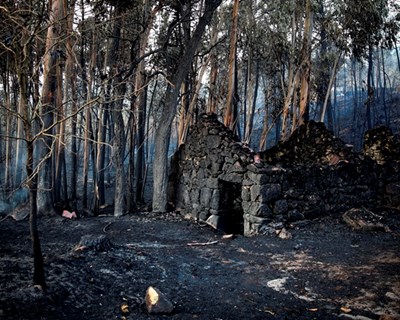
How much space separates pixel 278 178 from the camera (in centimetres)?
712

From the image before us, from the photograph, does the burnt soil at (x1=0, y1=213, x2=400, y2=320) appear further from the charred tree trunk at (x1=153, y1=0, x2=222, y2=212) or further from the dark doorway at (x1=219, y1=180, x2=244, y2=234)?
the charred tree trunk at (x1=153, y1=0, x2=222, y2=212)

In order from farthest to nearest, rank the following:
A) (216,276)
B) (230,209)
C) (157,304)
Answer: (230,209) → (216,276) → (157,304)

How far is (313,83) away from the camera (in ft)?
58.9

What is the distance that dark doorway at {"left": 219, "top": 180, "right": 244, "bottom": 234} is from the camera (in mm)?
8531

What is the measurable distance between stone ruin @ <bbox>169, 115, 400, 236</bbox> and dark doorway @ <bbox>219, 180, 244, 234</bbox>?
3 cm

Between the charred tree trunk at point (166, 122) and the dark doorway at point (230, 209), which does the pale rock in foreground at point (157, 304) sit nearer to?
the dark doorway at point (230, 209)

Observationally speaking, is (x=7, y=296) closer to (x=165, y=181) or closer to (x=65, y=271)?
(x=65, y=271)

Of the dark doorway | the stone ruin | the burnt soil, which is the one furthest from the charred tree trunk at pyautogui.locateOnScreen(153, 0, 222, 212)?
the burnt soil

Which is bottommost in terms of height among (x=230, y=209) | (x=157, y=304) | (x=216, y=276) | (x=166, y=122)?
(x=216, y=276)

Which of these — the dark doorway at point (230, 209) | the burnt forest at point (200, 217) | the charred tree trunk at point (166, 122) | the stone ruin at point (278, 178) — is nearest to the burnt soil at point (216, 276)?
the burnt forest at point (200, 217)

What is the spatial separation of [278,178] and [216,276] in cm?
328

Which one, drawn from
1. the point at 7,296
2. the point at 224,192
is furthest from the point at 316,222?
the point at 7,296

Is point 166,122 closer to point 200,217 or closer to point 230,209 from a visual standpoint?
point 200,217

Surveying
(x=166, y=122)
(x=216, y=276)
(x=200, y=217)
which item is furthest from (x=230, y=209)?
(x=216, y=276)
